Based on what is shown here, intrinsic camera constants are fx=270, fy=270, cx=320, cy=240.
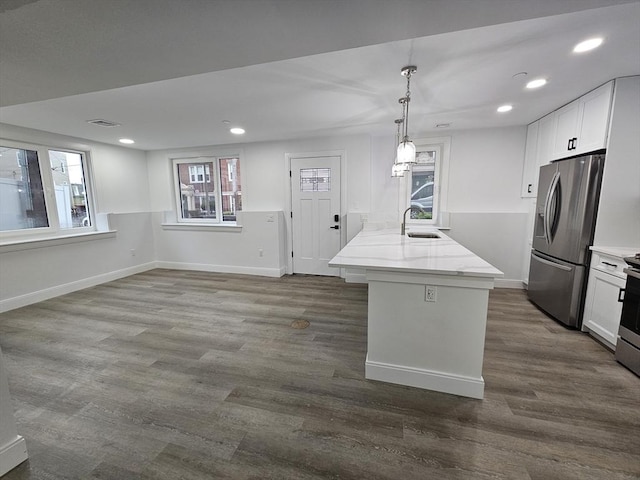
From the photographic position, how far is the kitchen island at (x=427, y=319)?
1.81m

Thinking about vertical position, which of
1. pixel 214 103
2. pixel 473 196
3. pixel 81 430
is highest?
pixel 214 103

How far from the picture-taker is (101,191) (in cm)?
460

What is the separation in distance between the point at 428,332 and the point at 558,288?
2104mm

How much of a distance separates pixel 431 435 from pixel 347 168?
12.0 ft

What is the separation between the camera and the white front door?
4523mm

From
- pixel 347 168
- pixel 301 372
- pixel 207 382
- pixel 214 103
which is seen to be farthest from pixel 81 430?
pixel 347 168

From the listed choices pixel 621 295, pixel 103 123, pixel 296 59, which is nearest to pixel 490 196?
pixel 621 295

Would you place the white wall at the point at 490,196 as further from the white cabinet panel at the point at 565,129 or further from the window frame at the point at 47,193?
the window frame at the point at 47,193

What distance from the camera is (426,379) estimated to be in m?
1.94

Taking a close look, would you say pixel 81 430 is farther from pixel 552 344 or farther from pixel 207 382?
pixel 552 344

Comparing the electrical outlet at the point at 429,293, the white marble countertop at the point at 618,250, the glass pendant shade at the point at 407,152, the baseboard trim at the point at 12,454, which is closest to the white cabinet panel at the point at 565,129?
the white marble countertop at the point at 618,250

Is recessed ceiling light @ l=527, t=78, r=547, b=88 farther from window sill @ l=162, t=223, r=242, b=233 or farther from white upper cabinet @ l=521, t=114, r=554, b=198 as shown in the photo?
window sill @ l=162, t=223, r=242, b=233

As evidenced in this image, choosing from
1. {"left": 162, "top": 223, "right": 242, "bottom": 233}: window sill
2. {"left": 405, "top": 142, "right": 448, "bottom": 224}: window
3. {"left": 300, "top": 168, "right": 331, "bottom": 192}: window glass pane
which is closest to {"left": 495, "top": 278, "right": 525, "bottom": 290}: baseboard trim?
{"left": 405, "top": 142, "right": 448, "bottom": 224}: window

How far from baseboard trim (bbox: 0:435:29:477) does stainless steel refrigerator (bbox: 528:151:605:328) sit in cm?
437
